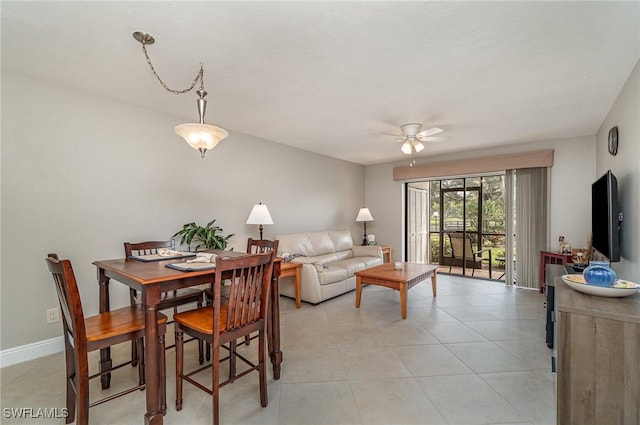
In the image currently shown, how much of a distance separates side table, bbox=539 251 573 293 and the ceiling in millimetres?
1910

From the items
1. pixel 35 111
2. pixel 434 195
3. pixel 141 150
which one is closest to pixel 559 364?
pixel 141 150

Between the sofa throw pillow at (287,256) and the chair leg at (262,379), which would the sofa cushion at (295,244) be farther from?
the chair leg at (262,379)

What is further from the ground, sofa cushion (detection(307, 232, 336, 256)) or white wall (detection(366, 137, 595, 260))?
white wall (detection(366, 137, 595, 260))

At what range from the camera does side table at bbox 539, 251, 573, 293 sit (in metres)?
4.00

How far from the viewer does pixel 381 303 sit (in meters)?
3.95

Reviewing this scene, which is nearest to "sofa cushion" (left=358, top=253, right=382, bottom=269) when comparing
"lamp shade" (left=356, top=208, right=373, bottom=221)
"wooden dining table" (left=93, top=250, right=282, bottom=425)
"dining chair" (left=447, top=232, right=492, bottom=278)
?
"lamp shade" (left=356, top=208, right=373, bottom=221)

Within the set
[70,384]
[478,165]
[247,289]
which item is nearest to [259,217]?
[247,289]

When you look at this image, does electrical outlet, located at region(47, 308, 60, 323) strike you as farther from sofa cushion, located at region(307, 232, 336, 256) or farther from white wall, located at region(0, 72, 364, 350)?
sofa cushion, located at region(307, 232, 336, 256)

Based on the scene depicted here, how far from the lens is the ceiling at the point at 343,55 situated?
1686 mm

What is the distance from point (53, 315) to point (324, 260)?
3.19 m

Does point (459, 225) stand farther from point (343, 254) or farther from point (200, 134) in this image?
point (200, 134)

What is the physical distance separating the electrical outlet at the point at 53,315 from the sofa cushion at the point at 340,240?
3.80 metres

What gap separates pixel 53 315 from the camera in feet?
8.61

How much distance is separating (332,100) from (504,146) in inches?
143
